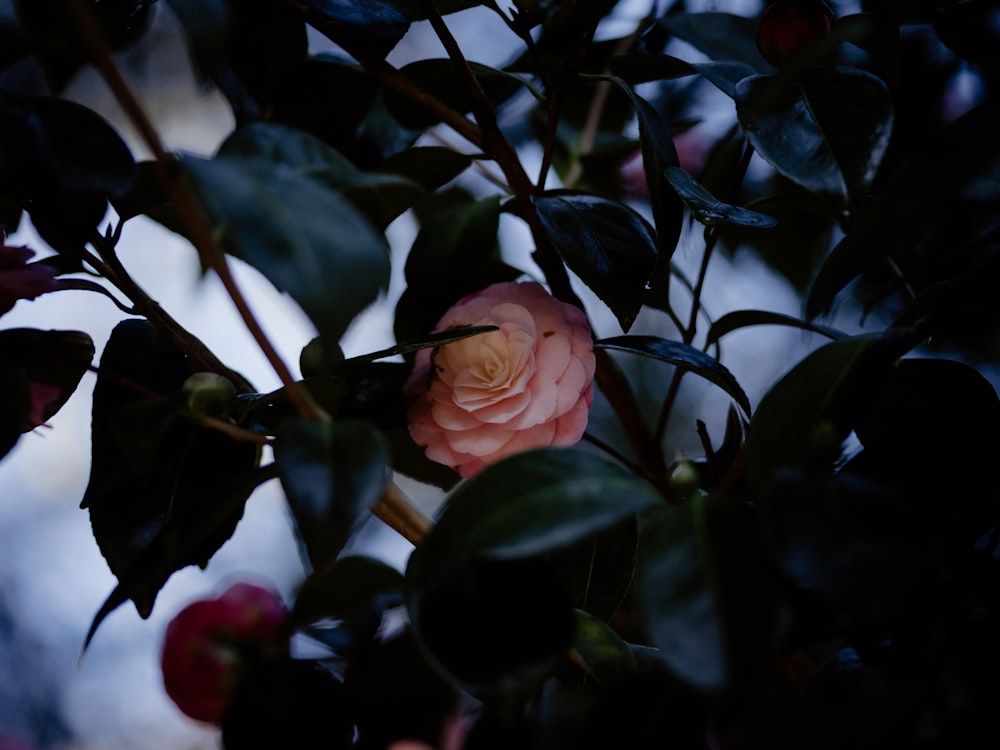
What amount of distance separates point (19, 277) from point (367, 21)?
0.20 metres

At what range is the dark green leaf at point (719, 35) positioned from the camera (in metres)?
0.58

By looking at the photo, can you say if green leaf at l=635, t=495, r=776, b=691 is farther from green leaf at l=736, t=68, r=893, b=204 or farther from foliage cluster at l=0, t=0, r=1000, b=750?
green leaf at l=736, t=68, r=893, b=204

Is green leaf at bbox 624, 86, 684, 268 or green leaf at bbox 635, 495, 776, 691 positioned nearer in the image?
green leaf at bbox 635, 495, 776, 691

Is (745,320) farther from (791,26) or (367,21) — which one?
(367,21)

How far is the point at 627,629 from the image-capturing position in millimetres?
605

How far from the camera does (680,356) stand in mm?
430

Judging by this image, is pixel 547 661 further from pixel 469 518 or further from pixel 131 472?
pixel 131 472

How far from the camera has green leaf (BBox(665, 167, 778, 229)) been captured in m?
0.40

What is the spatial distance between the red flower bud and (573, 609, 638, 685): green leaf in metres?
0.30

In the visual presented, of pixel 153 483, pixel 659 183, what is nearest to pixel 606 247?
pixel 659 183

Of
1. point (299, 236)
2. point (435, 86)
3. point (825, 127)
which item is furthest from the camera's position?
point (435, 86)

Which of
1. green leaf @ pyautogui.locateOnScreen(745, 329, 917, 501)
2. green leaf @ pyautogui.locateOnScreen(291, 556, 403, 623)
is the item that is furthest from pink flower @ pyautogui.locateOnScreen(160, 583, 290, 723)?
green leaf @ pyautogui.locateOnScreen(745, 329, 917, 501)

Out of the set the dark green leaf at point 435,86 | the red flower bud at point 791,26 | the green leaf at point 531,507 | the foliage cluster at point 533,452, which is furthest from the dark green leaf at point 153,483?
the red flower bud at point 791,26

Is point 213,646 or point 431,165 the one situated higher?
point 431,165
